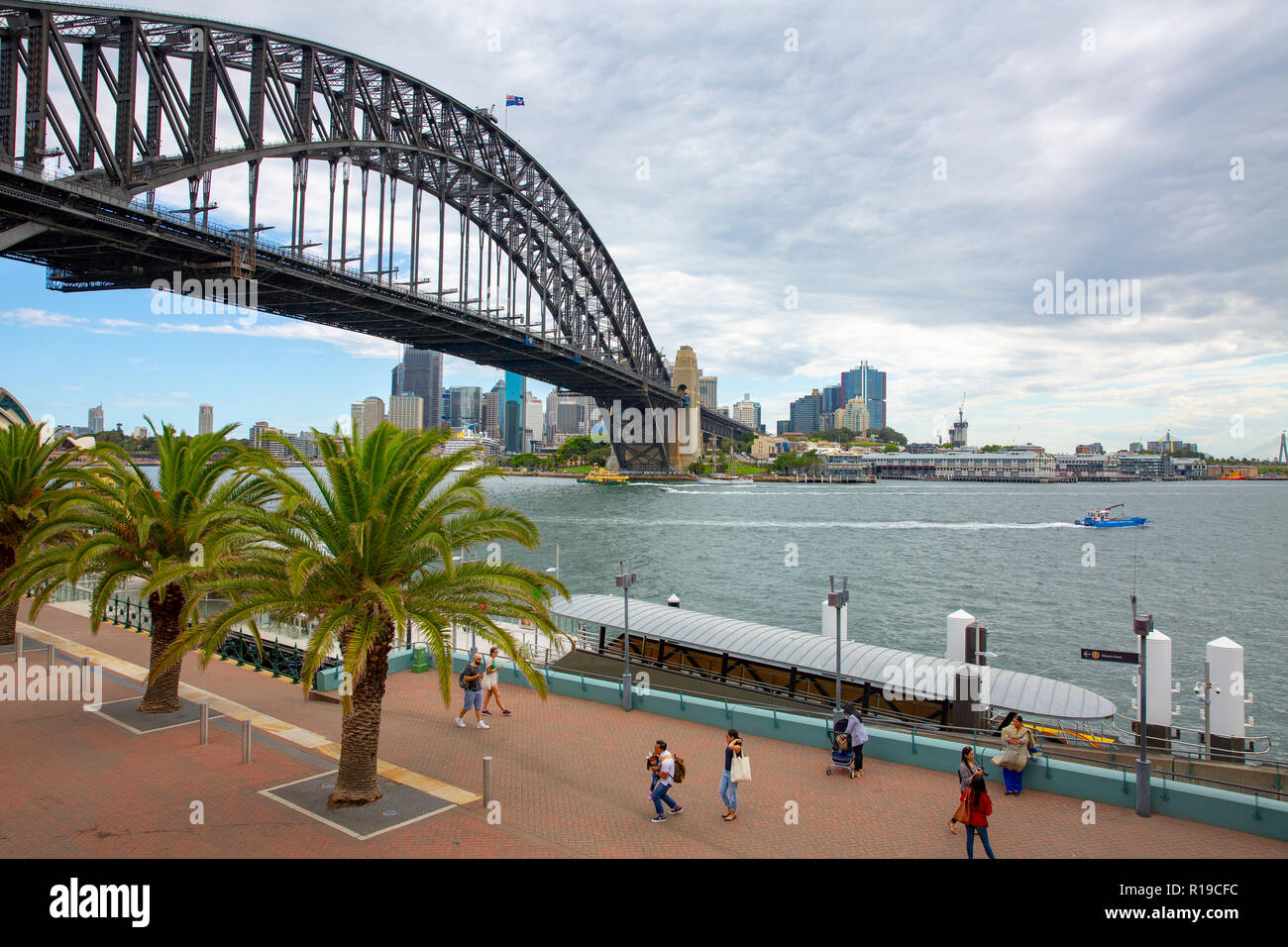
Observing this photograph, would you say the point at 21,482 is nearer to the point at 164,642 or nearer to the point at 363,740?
the point at 164,642

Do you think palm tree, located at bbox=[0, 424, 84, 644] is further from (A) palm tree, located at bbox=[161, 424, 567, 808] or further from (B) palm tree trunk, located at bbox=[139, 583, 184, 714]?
(A) palm tree, located at bbox=[161, 424, 567, 808]

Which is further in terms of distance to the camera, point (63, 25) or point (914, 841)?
point (63, 25)

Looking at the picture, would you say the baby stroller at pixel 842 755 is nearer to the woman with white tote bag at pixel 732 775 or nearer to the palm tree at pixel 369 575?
the woman with white tote bag at pixel 732 775

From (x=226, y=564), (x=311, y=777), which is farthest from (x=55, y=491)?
(x=311, y=777)

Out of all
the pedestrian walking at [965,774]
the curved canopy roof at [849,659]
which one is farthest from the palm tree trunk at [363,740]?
the pedestrian walking at [965,774]

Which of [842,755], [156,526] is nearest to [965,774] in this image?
[842,755]

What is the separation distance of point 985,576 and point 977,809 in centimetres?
4498

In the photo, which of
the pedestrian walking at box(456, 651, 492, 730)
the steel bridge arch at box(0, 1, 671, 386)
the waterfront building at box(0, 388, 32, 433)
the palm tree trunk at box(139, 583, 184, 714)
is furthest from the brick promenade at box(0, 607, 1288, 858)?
the waterfront building at box(0, 388, 32, 433)

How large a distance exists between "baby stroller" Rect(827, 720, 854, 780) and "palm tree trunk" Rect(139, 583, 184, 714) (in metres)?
11.9

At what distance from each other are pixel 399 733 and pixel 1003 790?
32.8 ft

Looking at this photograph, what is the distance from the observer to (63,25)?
114 feet

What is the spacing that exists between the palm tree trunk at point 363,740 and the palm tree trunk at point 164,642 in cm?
583

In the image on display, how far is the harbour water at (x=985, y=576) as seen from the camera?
32062 mm
